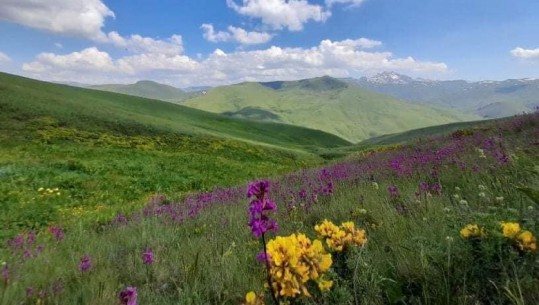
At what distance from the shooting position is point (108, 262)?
4570 millimetres

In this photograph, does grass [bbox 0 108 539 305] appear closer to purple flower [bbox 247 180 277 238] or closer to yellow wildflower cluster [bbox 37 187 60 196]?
purple flower [bbox 247 180 277 238]

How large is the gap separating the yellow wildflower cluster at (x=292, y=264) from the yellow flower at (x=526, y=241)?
1.17 meters

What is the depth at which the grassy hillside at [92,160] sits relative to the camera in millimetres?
13469

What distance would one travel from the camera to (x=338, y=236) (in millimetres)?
2818

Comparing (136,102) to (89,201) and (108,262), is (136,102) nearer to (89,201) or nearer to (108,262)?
(89,201)

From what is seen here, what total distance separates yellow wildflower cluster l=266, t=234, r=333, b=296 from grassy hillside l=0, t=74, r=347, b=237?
9.50 meters

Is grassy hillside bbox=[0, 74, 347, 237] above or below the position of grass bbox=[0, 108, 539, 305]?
below

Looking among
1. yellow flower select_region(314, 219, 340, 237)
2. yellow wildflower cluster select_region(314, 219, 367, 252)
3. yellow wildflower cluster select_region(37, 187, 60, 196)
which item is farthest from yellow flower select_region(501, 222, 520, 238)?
yellow wildflower cluster select_region(37, 187, 60, 196)

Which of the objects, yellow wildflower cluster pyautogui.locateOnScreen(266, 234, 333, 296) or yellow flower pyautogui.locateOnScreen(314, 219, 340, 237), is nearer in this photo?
yellow wildflower cluster pyautogui.locateOnScreen(266, 234, 333, 296)

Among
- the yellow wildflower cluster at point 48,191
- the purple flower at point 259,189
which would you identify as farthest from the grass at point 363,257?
the yellow wildflower cluster at point 48,191

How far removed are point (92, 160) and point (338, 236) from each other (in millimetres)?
23643

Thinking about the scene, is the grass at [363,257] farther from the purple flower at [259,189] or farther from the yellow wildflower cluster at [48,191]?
the yellow wildflower cluster at [48,191]

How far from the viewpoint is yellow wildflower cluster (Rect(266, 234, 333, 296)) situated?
2.08m

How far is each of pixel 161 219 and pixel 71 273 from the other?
143 inches
